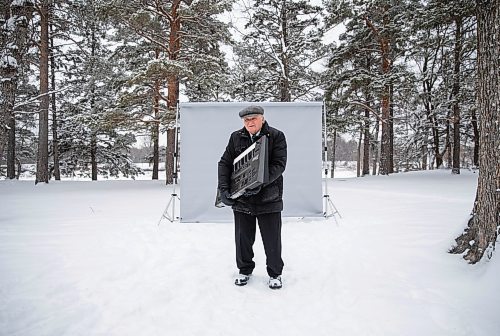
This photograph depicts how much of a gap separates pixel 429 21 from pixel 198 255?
10462 millimetres

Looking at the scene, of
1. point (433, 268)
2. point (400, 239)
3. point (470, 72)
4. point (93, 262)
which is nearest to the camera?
point (433, 268)

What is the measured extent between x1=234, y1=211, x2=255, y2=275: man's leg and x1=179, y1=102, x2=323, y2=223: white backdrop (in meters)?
2.94

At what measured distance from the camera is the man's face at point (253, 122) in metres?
3.19

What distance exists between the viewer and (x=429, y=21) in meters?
10.8

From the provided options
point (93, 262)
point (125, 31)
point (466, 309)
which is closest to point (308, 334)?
point (466, 309)

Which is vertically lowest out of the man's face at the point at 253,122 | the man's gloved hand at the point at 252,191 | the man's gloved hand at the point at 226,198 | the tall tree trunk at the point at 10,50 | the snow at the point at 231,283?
the snow at the point at 231,283

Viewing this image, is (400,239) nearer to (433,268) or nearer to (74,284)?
(433,268)

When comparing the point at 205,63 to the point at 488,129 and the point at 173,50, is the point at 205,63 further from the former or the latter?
the point at 488,129

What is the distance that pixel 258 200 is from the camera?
126 inches

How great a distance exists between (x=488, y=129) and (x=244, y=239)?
2.55 m

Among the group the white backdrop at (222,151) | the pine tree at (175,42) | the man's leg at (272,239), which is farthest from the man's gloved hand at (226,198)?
the pine tree at (175,42)

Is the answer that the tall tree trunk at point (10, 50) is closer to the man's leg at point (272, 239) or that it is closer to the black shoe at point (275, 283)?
the man's leg at point (272, 239)

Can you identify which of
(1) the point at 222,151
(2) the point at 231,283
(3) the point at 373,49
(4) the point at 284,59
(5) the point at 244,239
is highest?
(3) the point at 373,49

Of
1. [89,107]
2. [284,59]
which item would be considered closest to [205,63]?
[284,59]
